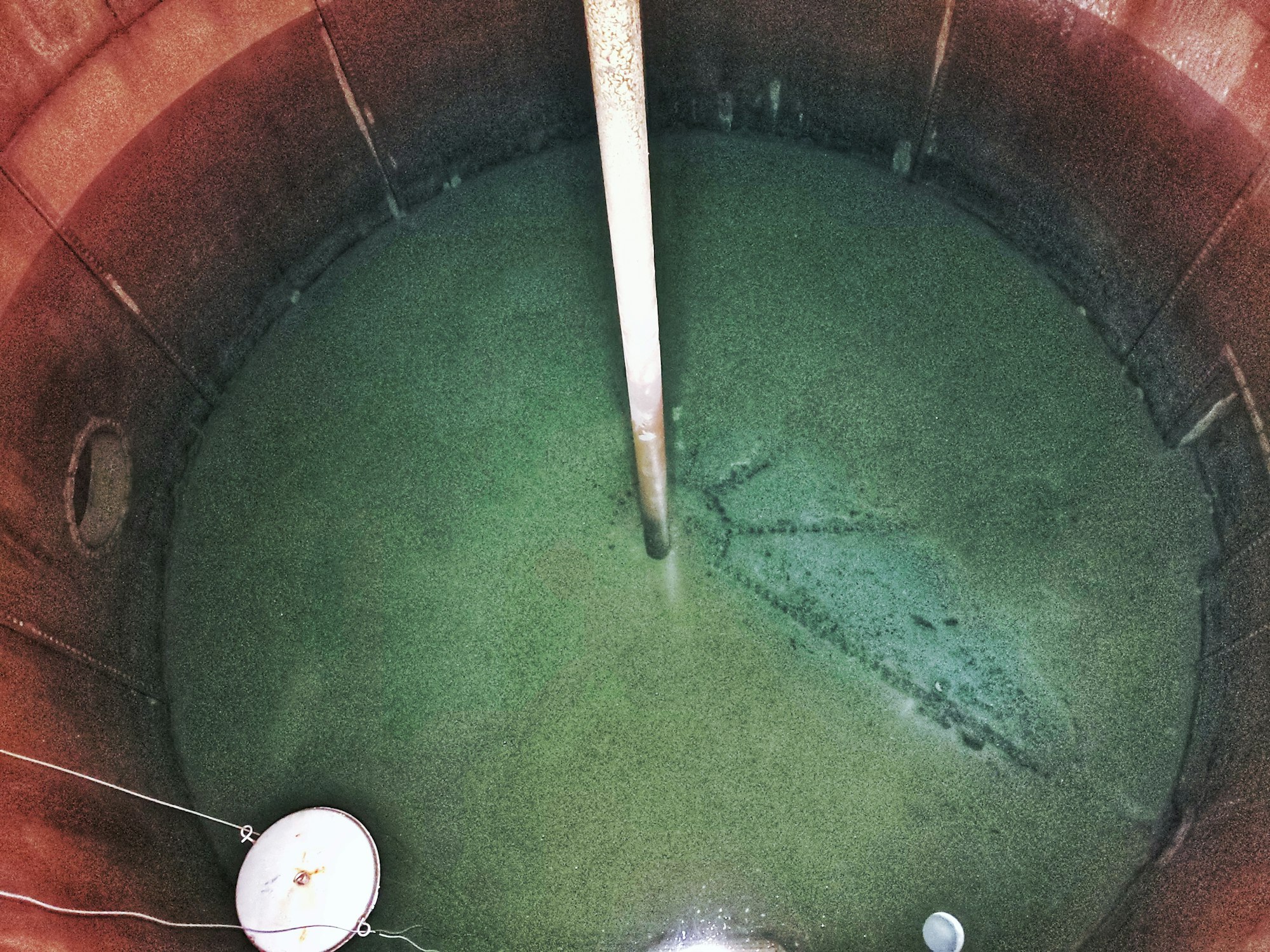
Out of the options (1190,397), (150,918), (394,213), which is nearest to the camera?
(150,918)

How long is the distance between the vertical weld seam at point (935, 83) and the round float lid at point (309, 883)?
10.4 feet

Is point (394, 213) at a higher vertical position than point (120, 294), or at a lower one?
higher

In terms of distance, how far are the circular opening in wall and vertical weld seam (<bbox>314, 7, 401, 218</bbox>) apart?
1.40 meters

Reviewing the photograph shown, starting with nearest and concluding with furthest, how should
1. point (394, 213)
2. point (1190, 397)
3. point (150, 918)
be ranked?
point (150, 918) → point (1190, 397) → point (394, 213)

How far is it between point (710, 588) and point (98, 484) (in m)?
2.04

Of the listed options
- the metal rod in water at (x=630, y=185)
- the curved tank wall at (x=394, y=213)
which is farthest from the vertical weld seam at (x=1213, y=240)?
the metal rod in water at (x=630, y=185)

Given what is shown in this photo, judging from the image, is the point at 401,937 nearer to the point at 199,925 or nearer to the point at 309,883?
the point at 309,883

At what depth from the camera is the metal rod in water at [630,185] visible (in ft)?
5.93

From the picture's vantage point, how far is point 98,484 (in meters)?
2.88

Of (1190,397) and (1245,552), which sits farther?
(1190,397)

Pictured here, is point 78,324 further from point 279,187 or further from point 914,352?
point 914,352

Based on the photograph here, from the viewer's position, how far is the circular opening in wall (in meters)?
2.78

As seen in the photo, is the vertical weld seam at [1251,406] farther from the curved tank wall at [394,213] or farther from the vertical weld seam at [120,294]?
the vertical weld seam at [120,294]

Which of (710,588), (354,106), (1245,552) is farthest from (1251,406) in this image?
(354,106)
